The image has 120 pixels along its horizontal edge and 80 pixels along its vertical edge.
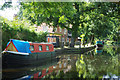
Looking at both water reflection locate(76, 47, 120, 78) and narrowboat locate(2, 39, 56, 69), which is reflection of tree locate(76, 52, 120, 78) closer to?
water reflection locate(76, 47, 120, 78)

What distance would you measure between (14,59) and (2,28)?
4.00 m

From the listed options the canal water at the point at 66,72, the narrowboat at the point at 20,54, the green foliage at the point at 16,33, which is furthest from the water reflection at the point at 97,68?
the green foliage at the point at 16,33

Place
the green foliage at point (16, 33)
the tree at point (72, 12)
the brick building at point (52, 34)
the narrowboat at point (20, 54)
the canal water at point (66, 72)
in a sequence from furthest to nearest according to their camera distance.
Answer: the brick building at point (52, 34) < the green foliage at point (16, 33) < the narrowboat at point (20, 54) < the tree at point (72, 12) < the canal water at point (66, 72)

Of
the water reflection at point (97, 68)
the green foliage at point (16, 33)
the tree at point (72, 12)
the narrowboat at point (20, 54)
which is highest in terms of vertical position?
the tree at point (72, 12)

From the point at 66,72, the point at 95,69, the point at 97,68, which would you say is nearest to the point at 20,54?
the point at 66,72

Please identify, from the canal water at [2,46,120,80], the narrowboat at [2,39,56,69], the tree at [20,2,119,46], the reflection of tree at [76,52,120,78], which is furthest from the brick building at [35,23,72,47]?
the canal water at [2,46,120,80]

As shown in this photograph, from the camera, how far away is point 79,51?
3216 centimetres

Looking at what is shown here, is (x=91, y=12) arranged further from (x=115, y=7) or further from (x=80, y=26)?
(x=115, y=7)

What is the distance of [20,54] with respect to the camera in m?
13.8

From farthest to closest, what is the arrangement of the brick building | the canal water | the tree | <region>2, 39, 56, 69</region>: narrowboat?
the brick building → <region>2, 39, 56, 69</region>: narrowboat → the tree → the canal water

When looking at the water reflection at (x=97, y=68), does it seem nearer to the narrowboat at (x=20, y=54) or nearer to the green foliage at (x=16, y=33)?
the narrowboat at (x=20, y=54)

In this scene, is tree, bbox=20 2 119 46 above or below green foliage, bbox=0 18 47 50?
above

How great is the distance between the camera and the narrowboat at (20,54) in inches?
529

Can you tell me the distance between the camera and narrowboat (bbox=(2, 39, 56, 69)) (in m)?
13.4
